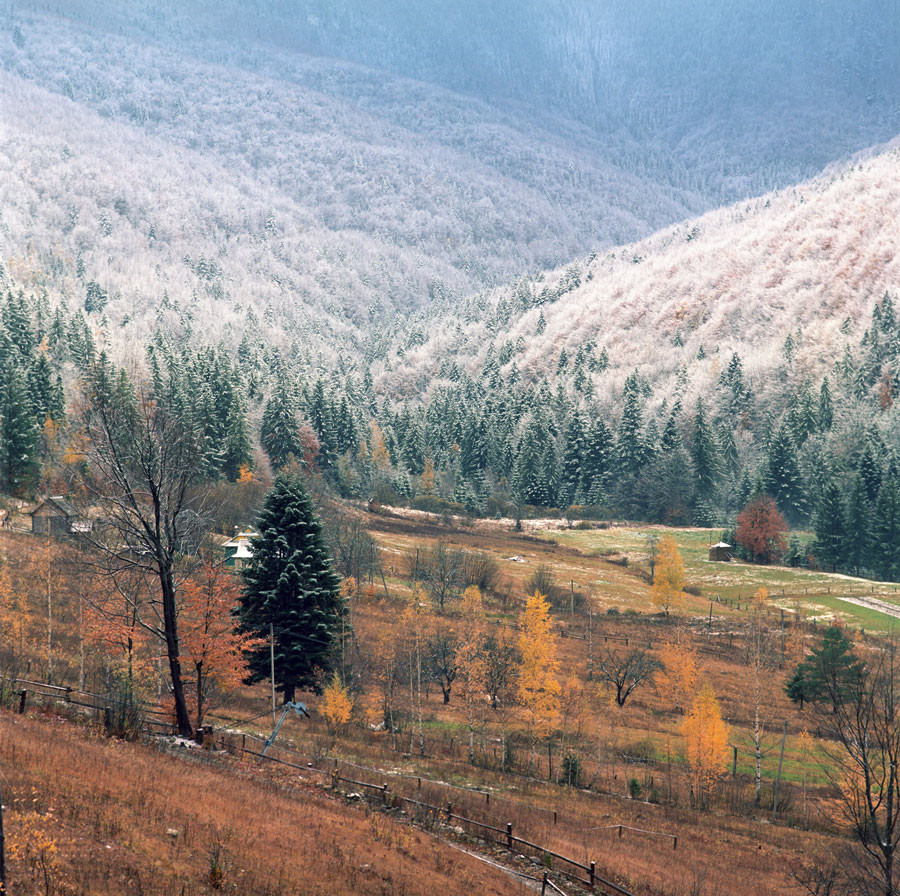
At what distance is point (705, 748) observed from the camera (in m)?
44.9

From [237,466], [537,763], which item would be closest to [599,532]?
[237,466]

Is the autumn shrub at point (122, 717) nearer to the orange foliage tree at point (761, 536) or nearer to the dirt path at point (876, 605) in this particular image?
the dirt path at point (876, 605)

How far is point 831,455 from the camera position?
415 feet

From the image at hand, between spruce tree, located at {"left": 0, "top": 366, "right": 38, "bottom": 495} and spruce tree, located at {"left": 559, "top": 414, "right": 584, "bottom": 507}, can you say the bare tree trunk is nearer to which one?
spruce tree, located at {"left": 0, "top": 366, "right": 38, "bottom": 495}

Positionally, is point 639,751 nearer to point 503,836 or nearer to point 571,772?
point 571,772

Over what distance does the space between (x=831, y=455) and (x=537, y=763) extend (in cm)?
9935

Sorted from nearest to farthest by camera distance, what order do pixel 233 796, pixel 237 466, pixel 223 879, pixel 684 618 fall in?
pixel 223 879
pixel 233 796
pixel 684 618
pixel 237 466

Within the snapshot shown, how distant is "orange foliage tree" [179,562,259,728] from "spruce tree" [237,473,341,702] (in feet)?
19.8

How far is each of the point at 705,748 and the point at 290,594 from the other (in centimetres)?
2422

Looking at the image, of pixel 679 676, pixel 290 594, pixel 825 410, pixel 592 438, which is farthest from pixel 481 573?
pixel 825 410

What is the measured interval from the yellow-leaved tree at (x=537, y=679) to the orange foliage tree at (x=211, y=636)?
19110 mm

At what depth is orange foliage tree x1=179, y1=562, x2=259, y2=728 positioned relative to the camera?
31.9 meters

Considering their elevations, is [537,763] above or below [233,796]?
below

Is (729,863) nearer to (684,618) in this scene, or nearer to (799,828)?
(799,828)
